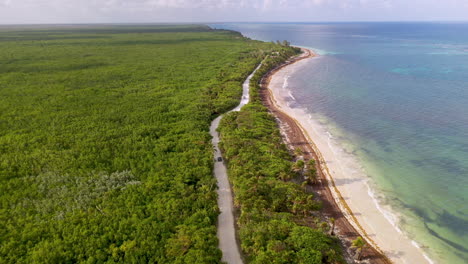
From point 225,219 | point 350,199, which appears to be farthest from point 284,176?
point 225,219

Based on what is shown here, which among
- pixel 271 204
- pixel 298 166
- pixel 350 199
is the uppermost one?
Result: pixel 298 166

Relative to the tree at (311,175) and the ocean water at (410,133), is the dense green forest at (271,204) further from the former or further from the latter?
the ocean water at (410,133)

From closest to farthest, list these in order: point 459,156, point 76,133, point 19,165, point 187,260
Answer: point 187,260, point 19,165, point 459,156, point 76,133

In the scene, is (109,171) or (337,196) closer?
(337,196)

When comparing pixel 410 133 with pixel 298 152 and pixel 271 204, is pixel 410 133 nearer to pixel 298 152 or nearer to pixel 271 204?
pixel 298 152

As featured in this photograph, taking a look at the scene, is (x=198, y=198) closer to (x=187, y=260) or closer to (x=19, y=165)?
(x=187, y=260)

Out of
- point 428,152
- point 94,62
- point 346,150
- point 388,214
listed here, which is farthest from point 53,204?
point 94,62

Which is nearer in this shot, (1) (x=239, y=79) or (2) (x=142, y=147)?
(2) (x=142, y=147)
